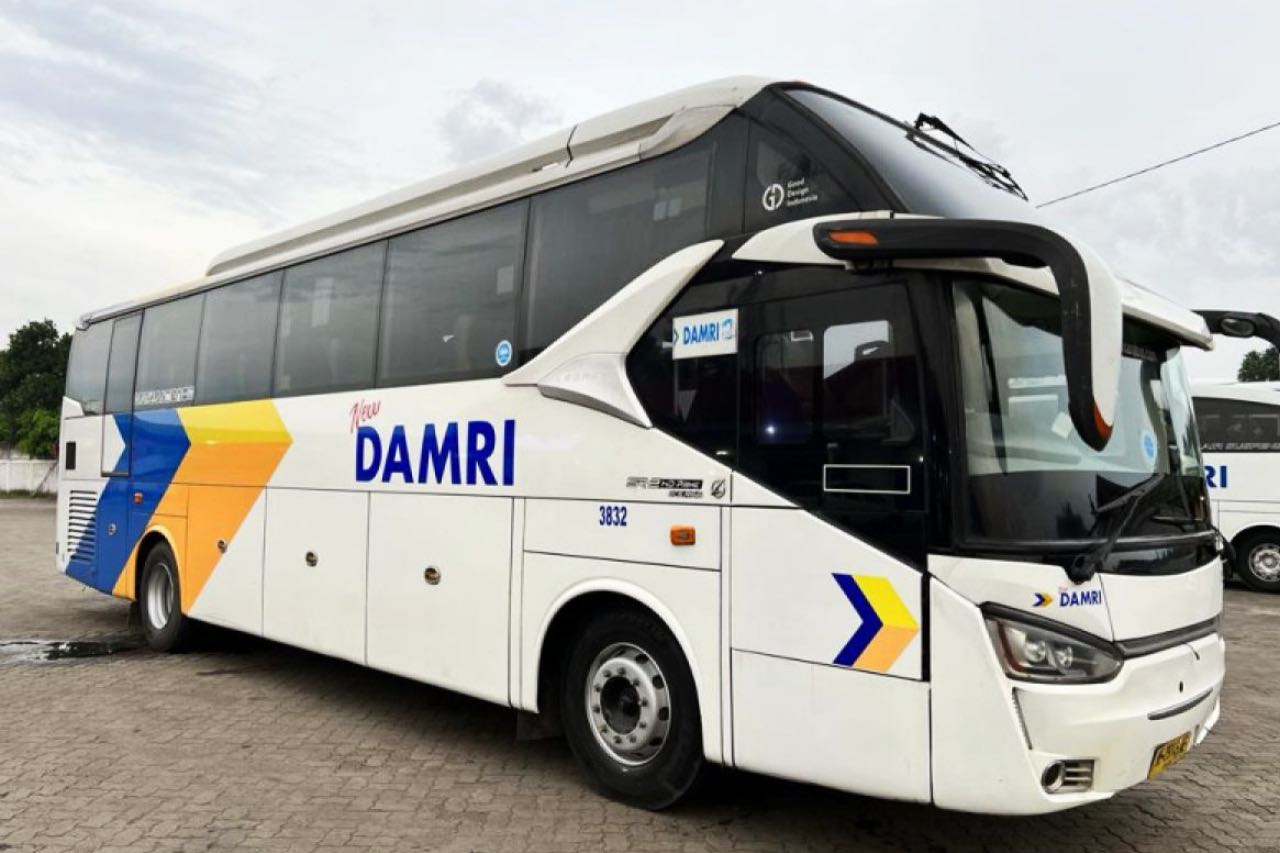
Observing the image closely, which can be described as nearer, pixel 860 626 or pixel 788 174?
pixel 860 626

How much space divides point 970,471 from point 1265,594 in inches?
530

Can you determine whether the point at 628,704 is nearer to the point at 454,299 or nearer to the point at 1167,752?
the point at 1167,752

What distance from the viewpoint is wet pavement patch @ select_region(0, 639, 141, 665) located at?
8.72m

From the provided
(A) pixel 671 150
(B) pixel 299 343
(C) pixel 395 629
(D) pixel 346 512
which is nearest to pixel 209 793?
(C) pixel 395 629

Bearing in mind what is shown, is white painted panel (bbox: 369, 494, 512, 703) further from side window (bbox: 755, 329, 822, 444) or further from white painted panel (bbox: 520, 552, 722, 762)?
side window (bbox: 755, 329, 822, 444)

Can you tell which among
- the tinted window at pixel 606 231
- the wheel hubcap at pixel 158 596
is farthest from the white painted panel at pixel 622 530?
the wheel hubcap at pixel 158 596

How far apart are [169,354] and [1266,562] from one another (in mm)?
14855

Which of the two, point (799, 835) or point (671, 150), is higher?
point (671, 150)

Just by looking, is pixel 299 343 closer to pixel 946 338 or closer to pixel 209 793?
pixel 209 793

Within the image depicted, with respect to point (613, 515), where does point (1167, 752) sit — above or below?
below

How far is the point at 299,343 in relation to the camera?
7.45 m

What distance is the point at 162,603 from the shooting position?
364 inches

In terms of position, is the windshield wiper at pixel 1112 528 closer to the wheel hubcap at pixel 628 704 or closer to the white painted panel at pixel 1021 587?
the white painted panel at pixel 1021 587

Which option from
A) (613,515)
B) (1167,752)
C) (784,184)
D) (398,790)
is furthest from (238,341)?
(1167,752)
